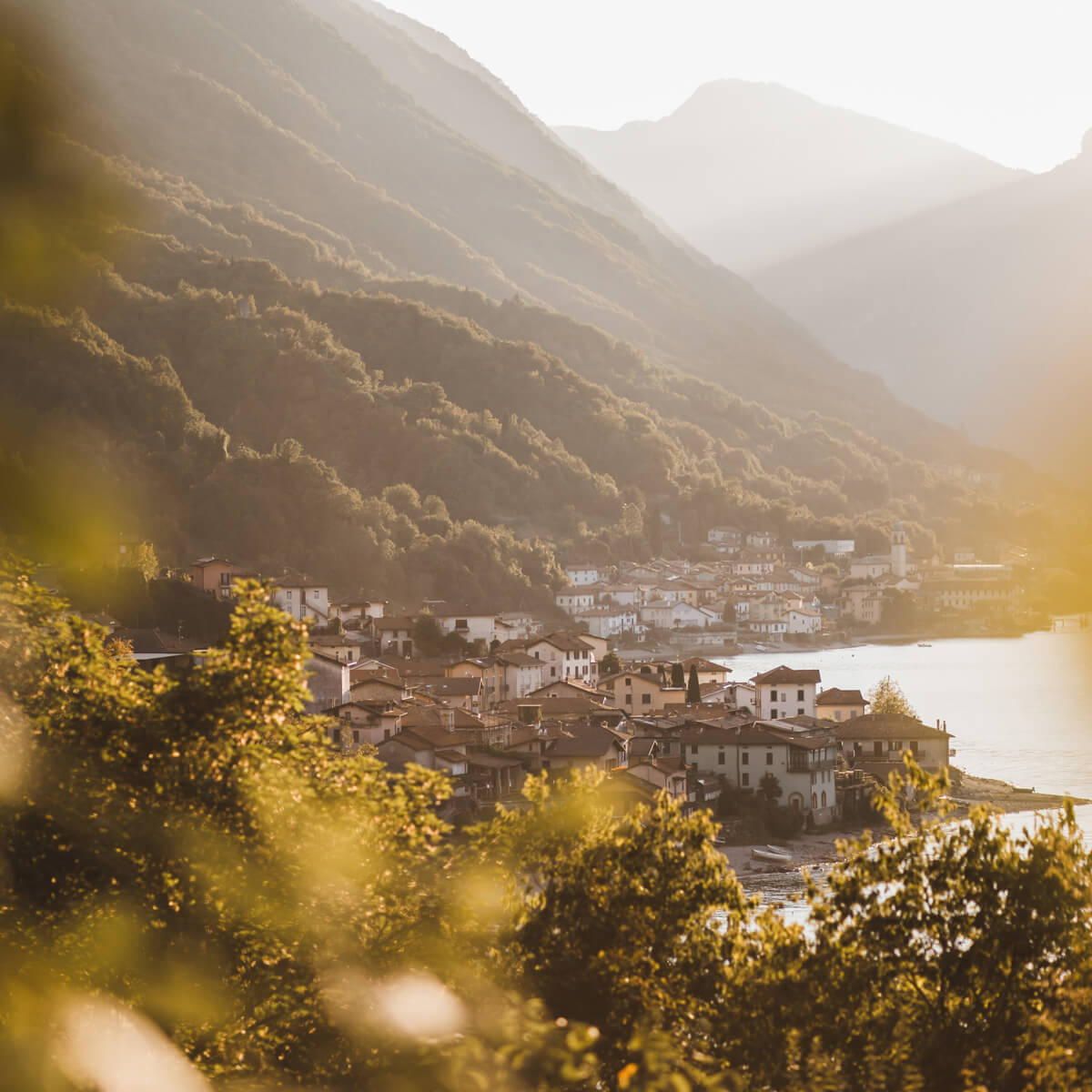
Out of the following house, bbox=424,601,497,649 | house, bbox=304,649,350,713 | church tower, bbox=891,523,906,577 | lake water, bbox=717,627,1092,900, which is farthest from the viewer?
church tower, bbox=891,523,906,577

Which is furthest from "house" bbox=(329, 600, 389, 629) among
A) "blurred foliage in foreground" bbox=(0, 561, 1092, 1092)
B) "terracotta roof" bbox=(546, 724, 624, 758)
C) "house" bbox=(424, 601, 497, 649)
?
"blurred foliage in foreground" bbox=(0, 561, 1092, 1092)

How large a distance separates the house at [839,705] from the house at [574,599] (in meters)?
25.3

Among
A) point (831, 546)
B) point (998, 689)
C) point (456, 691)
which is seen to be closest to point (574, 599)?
point (998, 689)

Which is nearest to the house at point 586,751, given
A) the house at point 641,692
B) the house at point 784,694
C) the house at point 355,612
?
the house at point 641,692

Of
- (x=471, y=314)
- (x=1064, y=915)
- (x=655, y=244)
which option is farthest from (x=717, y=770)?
(x=655, y=244)

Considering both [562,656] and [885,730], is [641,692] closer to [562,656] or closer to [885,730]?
[562,656]

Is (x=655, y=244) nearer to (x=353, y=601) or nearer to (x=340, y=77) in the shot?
(x=340, y=77)

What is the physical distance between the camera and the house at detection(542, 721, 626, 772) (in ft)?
69.1

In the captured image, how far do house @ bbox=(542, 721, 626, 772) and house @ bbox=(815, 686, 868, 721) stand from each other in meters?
8.27

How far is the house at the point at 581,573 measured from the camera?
60938 mm

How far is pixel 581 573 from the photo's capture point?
61.6 meters

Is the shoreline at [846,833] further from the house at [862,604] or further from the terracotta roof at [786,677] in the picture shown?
the house at [862,604]

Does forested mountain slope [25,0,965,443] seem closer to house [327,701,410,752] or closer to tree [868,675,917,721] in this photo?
tree [868,675,917,721]

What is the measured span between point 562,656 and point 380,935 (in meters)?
30.3
